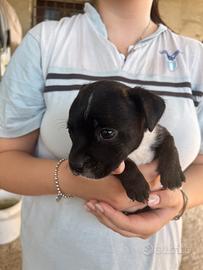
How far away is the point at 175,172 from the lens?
2.88 feet

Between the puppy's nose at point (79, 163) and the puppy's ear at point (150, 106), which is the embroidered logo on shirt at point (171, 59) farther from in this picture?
the puppy's nose at point (79, 163)

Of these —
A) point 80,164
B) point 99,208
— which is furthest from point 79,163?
point 99,208

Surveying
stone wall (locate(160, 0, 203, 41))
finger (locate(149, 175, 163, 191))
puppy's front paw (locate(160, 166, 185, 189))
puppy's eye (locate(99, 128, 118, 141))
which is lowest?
stone wall (locate(160, 0, 203, 41))

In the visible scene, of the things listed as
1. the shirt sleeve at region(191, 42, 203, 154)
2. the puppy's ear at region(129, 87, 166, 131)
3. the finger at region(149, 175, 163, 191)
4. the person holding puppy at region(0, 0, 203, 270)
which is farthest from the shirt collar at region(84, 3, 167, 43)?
the finger at region(149, 175, 163, 191)

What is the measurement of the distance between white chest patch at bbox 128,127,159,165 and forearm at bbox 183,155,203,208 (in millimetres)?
119

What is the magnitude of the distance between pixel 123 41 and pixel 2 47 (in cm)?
187

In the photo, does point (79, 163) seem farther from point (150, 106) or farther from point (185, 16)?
point (185, 16)

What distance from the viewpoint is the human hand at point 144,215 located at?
2.64ft

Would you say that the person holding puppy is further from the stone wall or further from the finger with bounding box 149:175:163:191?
the stone wall

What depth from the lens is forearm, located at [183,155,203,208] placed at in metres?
0.94

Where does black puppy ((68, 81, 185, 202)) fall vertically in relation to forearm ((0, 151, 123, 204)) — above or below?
above

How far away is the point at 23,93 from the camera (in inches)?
35.5

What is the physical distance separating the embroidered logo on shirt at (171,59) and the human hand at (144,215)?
0.29 m

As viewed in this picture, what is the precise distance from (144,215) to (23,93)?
0.38m
